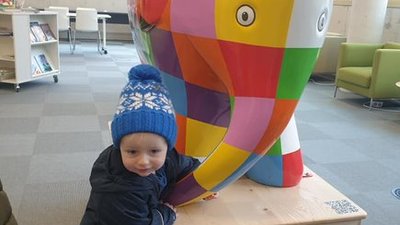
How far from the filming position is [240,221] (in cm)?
102

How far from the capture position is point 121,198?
3.00 ft

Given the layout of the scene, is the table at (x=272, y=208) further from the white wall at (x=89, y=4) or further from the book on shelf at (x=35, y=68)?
the white wall at (x=89, y=4)

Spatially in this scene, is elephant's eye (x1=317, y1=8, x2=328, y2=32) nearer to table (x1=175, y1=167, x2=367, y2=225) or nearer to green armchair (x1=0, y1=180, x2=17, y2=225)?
table (x1=175, y1=167, x2=367, y2=225)

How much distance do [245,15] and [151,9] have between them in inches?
12.0

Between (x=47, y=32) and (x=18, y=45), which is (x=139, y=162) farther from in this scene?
(x=47, y=32)

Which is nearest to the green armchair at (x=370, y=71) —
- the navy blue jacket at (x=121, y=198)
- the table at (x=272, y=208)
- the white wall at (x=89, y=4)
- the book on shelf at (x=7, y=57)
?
the table at (x=272, y=208)

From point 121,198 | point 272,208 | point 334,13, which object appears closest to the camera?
point 121,198

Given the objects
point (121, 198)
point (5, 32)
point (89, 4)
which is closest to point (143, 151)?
point (121, 198)

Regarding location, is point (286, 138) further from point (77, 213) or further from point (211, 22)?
point (77, 213)

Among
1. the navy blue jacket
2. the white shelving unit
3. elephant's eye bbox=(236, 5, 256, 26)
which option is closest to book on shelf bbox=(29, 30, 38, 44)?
the white shelving unit

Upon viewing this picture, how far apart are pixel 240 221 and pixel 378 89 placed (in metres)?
3.61

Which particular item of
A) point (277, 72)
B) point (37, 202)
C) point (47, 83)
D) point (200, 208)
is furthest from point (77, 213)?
point (47, 83)

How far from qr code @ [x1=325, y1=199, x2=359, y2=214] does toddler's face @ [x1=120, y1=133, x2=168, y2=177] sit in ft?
1.72

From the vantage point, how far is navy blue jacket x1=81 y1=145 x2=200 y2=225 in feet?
Answer: 3.00
